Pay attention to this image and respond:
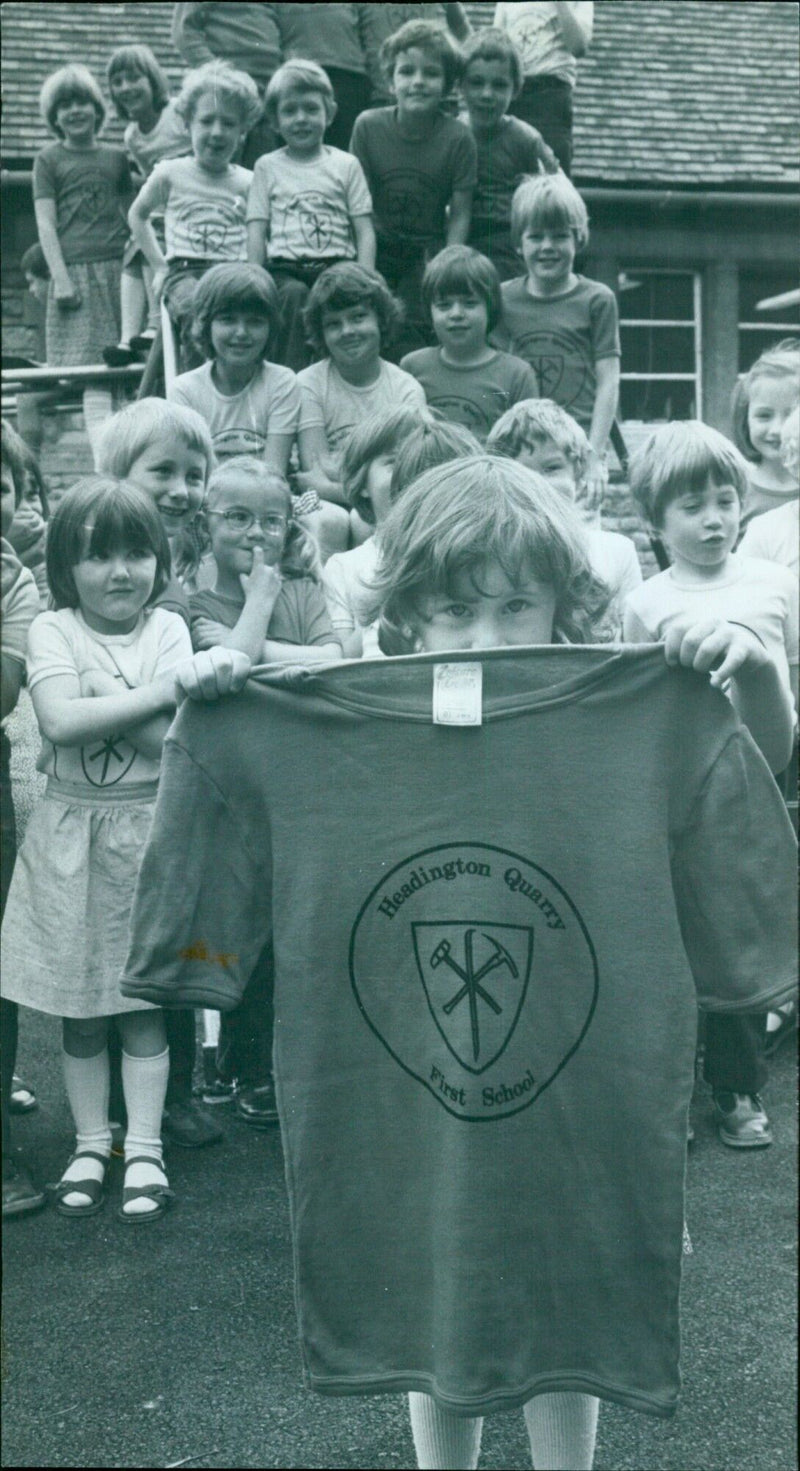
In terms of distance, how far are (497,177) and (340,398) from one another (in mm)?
1550

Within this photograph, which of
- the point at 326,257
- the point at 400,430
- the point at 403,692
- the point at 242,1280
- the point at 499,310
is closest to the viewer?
the point at 403,692

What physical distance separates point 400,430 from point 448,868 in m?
1.67

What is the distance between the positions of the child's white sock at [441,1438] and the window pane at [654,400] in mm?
10745

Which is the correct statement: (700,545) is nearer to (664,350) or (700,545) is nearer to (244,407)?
(244,407)

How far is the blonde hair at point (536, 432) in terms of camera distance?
3.25 m

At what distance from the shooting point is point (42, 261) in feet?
22.7

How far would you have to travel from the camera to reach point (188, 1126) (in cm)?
311

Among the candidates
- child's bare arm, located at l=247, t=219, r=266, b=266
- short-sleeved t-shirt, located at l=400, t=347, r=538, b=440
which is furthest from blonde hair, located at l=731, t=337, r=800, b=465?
child's bare arm, located at l=247, t=219, r=266, b=266

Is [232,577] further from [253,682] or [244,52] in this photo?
[244,52]

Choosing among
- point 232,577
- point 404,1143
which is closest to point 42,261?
point 232,577

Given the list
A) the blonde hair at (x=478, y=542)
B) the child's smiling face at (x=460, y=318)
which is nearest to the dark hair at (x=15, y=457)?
the blonde hair at (x=478, y=542)

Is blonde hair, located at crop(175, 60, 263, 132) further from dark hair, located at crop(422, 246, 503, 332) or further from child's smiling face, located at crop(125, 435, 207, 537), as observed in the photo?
child's smiling face, located at crop(125, 435, 207, 537)

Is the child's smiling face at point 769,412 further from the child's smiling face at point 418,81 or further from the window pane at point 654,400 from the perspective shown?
the window pane at point 654,400

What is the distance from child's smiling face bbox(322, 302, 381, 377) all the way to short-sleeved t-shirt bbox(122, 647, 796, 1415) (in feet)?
8.68
